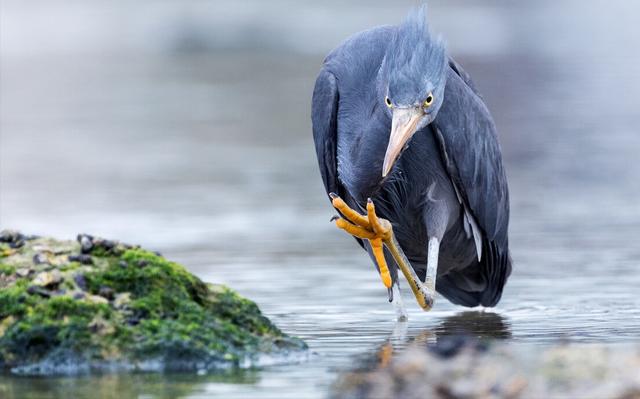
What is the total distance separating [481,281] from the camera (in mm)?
9977

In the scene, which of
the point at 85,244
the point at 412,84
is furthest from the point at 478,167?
the point at 85,244

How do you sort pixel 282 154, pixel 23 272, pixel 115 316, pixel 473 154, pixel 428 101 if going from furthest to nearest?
pixel 282 154 → pixel 473 154 → pixel 428 101 → pixel 23 272 → pixel 115 316

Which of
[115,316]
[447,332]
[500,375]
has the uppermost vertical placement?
[115,316]

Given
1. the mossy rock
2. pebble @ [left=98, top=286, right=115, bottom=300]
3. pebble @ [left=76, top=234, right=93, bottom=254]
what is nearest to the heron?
the mossy rock

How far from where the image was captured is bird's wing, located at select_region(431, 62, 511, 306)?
905 cm

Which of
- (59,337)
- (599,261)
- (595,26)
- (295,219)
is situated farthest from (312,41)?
(59,337)

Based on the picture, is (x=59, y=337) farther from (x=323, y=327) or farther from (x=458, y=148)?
(x=458, y=148)

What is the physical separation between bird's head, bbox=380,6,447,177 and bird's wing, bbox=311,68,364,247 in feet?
2.29

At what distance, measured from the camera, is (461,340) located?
6379 millimetres

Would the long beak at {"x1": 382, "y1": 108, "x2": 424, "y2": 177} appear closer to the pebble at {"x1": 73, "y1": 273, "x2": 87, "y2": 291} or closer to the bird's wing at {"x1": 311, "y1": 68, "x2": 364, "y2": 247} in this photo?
the bird's wing at {"x1": 311, "y1": 68, "x2": 364, "y2": 247}

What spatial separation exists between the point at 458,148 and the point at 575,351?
3061 mm

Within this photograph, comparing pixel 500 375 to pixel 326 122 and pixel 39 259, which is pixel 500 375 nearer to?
pixel 39 259

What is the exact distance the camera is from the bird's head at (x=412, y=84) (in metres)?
8.15

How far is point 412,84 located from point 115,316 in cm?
233
